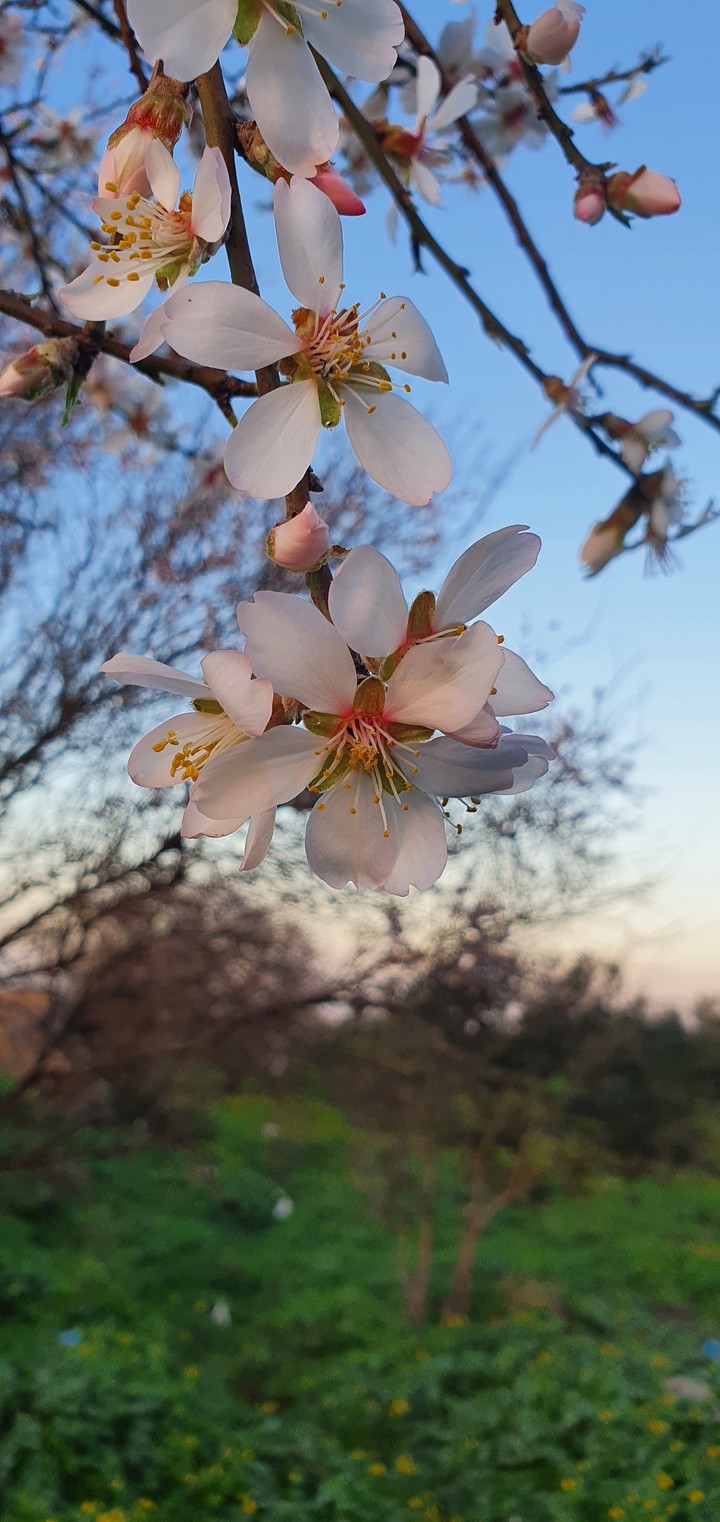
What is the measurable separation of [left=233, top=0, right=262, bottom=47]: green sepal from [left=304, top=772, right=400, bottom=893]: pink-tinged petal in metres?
0.37

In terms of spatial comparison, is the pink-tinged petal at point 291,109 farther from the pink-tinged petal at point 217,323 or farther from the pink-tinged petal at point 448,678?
the pink-tinged petal at point 448,678

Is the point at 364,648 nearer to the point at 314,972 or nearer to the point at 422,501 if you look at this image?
the point at 422,501

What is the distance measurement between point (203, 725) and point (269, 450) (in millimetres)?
157

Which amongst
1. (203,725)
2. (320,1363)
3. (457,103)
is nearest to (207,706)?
(203,725)

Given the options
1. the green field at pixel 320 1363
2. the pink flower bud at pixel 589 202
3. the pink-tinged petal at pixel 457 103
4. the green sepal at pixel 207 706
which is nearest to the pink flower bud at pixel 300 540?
the green sepal at pixel 207 706

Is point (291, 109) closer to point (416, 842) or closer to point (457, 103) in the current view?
point (416, 842)

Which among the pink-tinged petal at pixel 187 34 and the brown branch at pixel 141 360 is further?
the brown branch at pixel 141 360

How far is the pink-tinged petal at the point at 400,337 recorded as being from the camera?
0.55 meters

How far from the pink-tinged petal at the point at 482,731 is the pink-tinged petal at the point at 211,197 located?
260mm

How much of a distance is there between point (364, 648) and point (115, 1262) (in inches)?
216

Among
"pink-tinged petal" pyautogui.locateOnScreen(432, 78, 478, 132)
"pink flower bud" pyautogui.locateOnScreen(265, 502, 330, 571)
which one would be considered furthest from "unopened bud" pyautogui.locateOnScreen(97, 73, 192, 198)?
"pink-tinged petal" pyautogui.locateOnScreen(432, 78, 478, 132)

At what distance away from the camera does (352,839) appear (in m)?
0.53

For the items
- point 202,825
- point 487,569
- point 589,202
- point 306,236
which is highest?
point 589,202

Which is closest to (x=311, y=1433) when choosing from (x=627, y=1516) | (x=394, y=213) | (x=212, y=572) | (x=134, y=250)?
(x=627, y=1516)
